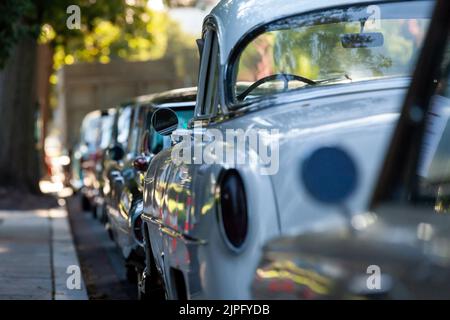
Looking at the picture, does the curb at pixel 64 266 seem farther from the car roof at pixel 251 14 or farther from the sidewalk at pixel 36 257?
the car roof at pixel 251 14

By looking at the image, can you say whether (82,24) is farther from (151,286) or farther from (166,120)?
(166,120)

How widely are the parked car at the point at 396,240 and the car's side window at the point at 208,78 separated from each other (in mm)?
2627

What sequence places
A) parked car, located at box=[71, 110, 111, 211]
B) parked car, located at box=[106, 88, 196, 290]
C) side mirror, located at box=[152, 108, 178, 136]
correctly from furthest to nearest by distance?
parked car, located at box=[71, 110, 111, 211], parked car, located at box=[106, 88, 196, 290], side mirror, located at box=[152, 108, 178, 136]

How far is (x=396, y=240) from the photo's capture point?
360 centimetres

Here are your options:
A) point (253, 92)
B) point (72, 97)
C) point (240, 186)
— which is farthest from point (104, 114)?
point (240, 186)

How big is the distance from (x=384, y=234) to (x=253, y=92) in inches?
118

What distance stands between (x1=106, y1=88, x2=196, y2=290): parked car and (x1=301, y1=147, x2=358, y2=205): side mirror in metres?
4.33

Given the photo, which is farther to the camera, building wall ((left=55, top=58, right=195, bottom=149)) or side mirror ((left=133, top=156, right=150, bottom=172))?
building wall ((left=55, top=58, right=195, bottom=149))

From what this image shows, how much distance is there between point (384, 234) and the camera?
143 inches

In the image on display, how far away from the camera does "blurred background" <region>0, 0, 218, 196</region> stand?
920 inches

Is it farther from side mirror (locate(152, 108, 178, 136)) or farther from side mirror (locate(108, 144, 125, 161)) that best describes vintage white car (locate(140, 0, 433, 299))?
side mirror (locate(108, 144, 125, 161))

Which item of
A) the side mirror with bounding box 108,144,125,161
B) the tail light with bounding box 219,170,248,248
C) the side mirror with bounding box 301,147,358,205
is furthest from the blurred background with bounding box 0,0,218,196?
the side mirror with bounding box 301,147,358,205
